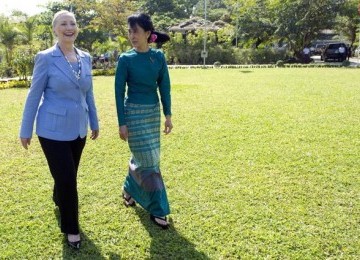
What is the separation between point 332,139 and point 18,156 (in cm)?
468

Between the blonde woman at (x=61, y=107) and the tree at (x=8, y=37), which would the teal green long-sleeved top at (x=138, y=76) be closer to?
the blonde woman at (x=61, y=107)

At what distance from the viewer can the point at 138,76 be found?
3.00 meters

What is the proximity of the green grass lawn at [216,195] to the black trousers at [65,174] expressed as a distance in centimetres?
24

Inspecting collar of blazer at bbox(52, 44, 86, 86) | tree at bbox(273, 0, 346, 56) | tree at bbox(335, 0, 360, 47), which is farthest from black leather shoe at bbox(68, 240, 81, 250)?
tree at bbox(335, 0, 360, 47)

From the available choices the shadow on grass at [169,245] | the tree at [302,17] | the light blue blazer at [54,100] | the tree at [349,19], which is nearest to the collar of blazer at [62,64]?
the light blue blazer at [54,100]

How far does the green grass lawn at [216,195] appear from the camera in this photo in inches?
116

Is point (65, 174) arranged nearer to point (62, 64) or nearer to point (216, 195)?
point (62, 64)

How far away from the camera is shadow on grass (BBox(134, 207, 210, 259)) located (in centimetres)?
283

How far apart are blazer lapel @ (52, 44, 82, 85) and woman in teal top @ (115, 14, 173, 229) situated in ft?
1.27

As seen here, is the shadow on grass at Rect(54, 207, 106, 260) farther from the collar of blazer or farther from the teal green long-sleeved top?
the collar of blazer

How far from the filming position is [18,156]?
5230 mm

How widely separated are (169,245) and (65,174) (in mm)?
964

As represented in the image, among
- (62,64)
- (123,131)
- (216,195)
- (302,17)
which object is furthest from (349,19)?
(62,64)

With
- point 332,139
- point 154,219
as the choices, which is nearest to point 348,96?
point 332,139
